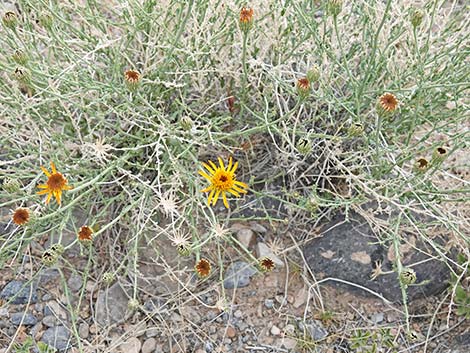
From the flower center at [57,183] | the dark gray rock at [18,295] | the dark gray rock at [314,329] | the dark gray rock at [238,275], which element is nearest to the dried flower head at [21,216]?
the flower center at [57,183]

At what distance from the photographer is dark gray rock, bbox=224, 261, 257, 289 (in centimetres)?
255

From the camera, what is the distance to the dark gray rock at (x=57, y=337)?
7.87ft

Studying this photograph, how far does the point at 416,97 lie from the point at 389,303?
858 millimetres

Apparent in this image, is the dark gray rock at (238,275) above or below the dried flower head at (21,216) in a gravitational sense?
below

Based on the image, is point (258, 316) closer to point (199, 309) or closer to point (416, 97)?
point (199, 309)

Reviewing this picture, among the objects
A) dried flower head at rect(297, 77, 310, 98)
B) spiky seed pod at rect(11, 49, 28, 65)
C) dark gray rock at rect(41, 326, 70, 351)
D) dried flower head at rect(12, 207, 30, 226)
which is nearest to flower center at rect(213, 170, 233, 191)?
dried flower head at rect(297, 77, 310, 98)

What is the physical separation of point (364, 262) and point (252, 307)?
51cm

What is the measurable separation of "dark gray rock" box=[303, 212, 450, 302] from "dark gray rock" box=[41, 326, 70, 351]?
1.05m

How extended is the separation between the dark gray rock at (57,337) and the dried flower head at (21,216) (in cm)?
67

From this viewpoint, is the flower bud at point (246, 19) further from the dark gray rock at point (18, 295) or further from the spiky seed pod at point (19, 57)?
the dark gray rock at point (18, 295)

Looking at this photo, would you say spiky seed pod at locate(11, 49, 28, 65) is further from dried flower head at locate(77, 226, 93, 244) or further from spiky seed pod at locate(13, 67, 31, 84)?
dried flower head at locate(77, 226, 93, 244)

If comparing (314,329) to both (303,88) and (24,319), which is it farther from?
(24,319)

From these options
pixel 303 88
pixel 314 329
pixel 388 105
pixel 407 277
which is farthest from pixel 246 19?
pixel 314 329

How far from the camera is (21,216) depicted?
1.94 m
